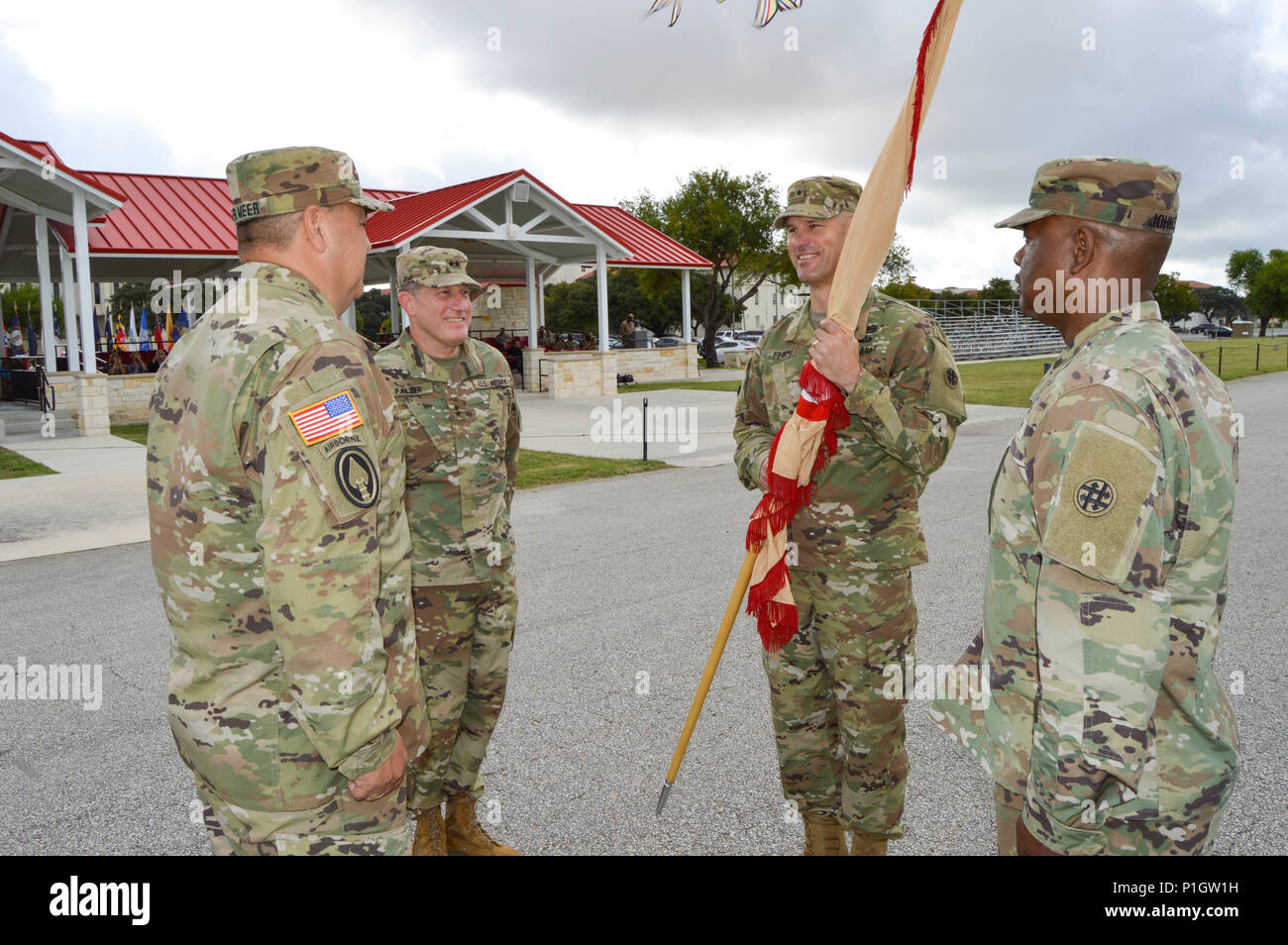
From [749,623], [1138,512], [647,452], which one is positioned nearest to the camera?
A: [1138,512]

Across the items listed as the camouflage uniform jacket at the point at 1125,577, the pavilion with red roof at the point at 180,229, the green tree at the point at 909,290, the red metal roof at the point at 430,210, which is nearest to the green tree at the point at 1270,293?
the green tree at the point at 909,290

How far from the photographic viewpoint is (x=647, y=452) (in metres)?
13.7

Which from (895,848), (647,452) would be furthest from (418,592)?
(647,452)

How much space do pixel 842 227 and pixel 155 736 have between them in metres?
3.77

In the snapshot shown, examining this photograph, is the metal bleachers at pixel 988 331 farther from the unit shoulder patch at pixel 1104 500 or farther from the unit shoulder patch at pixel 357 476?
the unit shoulder patch at pixel 357 476

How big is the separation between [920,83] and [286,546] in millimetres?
1825

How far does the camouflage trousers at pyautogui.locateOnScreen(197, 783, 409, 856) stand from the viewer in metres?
2.07

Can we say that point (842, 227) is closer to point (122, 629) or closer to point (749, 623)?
point (749, 623)

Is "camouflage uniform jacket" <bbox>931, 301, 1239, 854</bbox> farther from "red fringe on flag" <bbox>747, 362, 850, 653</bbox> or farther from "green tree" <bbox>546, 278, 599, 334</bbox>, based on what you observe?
"green tree" <bbox>546, 278, 599, 334</bbox>

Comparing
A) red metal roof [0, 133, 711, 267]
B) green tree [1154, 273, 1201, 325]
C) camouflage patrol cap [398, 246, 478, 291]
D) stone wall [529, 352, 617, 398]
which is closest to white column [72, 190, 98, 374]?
red metal roof [0, 133, 711, 267]

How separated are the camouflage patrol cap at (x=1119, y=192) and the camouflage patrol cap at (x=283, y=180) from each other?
1.55m

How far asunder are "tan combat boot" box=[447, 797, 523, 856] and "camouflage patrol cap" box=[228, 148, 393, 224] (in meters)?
2.20

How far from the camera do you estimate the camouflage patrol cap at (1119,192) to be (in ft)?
6.45

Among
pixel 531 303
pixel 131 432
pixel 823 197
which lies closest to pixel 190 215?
pixel 131 432
